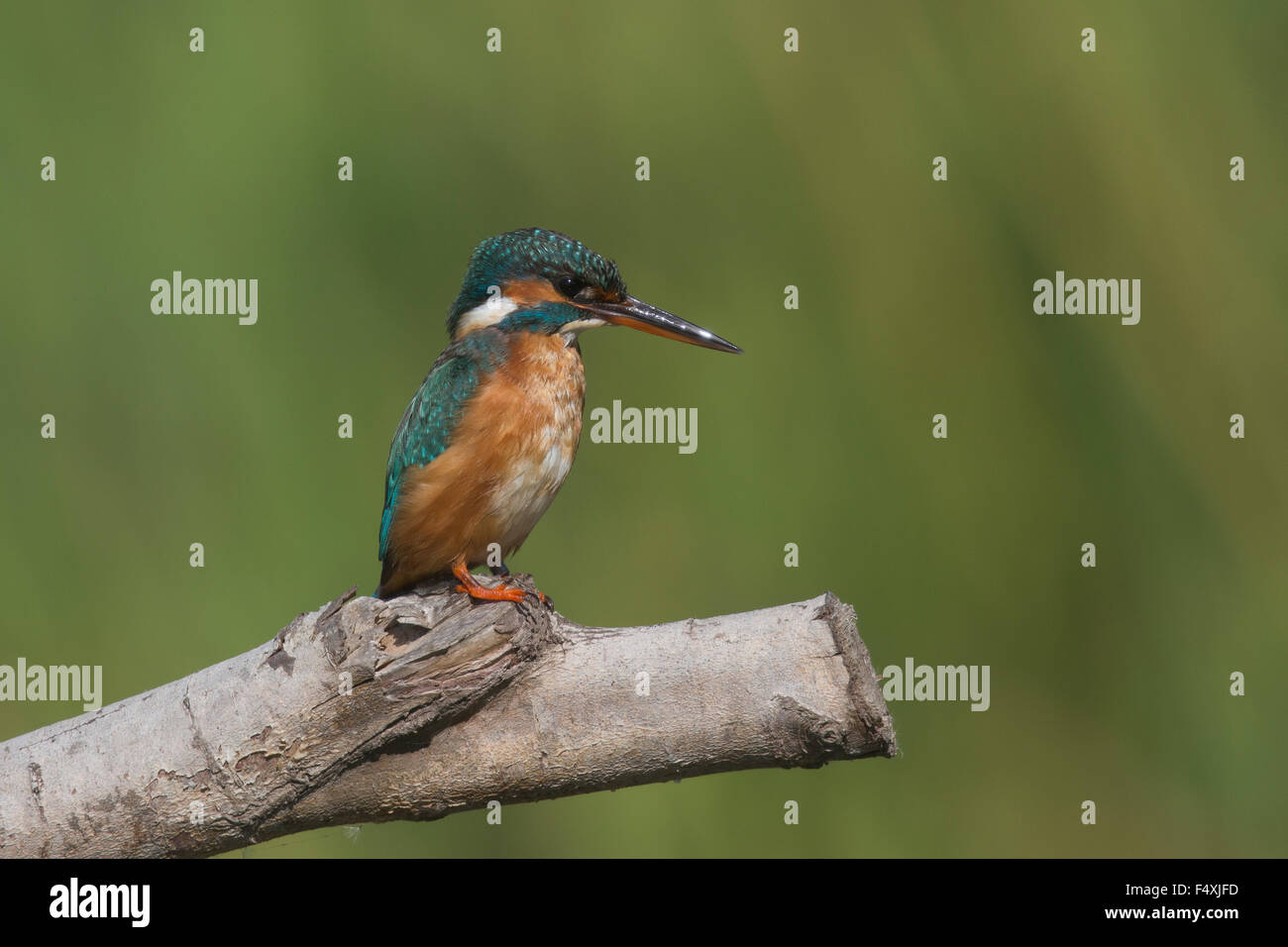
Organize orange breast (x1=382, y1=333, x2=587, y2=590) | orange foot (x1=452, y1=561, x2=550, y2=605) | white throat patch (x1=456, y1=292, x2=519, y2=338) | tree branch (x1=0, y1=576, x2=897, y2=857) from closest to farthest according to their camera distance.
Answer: tree branch (x1=0, y1=576, x2=897, y2=857), orange foot (x1=452, y1=561, x2=550, y2=605), orange breast (x1=382, y1=333, x2=587, y2=590), white throat patch (x1=456, y1=292, x2=519, y2=338)

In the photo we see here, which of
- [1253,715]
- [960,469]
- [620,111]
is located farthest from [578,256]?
[1253,715]

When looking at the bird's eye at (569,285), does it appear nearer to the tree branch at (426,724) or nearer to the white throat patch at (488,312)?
the white throat patch at (488,312)

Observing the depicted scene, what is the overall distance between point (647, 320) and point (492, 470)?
412 mm

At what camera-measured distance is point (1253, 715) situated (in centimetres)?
315

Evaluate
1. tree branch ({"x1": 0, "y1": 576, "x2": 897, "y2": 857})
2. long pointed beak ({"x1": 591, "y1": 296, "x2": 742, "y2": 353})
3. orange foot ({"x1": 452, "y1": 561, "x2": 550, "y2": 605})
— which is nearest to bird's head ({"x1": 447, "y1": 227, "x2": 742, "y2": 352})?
long pointed beak ({"x1": 591, "y1": 296, "x2": 742, "y2": 353})

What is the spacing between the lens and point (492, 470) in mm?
2242

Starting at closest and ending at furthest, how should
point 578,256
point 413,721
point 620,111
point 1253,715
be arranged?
point 413,721 → point 578,256 → point 1253,715 → point 620,111

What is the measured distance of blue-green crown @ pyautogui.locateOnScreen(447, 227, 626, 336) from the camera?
228 cm

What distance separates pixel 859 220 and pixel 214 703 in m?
2.23

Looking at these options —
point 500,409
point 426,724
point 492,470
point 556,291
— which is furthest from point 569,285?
point 426,724

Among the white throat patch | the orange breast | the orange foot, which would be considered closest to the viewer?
Answer: the orange foot

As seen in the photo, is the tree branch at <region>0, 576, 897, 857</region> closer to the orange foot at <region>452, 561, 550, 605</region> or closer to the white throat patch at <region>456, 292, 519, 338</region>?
the orange foot at <region>452, 561, 550, 605</region>

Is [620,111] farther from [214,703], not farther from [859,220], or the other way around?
[214,703]

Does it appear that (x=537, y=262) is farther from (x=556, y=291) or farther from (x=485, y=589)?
(x=485, y=589)
